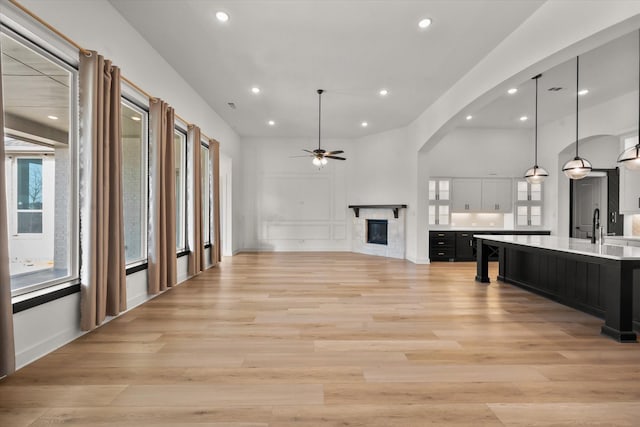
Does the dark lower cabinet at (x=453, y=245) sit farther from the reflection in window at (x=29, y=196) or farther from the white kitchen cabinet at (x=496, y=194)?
the reflection in window at (x=29, y=196)

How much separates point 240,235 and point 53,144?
640 centimetres

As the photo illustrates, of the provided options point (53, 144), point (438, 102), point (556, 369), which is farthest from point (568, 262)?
point (53, 144)

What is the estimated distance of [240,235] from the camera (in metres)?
9.16

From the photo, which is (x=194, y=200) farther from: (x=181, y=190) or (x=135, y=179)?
(x=135, y=179)

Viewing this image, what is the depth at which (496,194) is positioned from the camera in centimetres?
798

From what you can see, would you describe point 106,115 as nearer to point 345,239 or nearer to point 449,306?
point 449,306

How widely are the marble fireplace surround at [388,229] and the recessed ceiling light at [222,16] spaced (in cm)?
558

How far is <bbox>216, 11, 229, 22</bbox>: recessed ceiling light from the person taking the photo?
343cm

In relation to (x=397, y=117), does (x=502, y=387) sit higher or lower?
lower

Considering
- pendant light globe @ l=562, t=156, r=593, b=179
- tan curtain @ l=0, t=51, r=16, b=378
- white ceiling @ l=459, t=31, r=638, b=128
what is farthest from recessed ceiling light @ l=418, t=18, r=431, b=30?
tan curtain @ l=0, t=51, r=16, b=378

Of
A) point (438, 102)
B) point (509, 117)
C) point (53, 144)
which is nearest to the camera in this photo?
point (53, 144)

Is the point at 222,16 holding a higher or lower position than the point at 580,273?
higher

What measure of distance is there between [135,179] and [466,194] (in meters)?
7.31

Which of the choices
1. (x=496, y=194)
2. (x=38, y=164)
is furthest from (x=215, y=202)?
(x=496, y=194)
